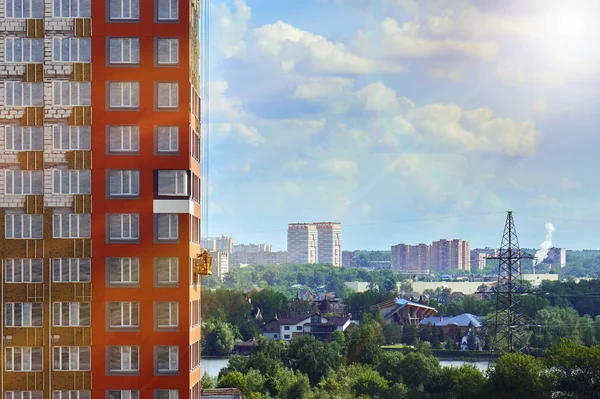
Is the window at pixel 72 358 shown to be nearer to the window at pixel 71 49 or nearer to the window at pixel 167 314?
the window at pixel 167 314

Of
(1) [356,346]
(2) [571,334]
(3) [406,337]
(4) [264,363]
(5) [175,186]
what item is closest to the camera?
(5) [175,186]

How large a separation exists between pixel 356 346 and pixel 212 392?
3950cm

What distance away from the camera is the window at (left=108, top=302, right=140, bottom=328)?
2108 cm

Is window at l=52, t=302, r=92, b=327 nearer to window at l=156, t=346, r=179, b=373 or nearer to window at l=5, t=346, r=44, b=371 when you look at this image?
window at l=5, t=346, r=44, b=371

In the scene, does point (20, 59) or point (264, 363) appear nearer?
point (20, 59)

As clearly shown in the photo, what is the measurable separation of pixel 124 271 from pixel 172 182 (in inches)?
83.2

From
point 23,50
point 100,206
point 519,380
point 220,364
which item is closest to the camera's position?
point 100,206

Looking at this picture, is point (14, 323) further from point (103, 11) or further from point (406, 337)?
point (406, 337)

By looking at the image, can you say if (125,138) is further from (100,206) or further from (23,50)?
(23,50)

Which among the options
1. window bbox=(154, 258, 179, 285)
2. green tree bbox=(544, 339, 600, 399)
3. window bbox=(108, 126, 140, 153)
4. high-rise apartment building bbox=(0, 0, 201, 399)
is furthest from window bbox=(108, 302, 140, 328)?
green tree bbox=(544, 339, 600, 399)

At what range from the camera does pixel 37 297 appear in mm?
21172

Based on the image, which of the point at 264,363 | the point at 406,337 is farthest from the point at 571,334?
the point at 264,363

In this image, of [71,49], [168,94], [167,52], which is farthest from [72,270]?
[167,52]

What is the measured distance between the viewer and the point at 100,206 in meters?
21.1
